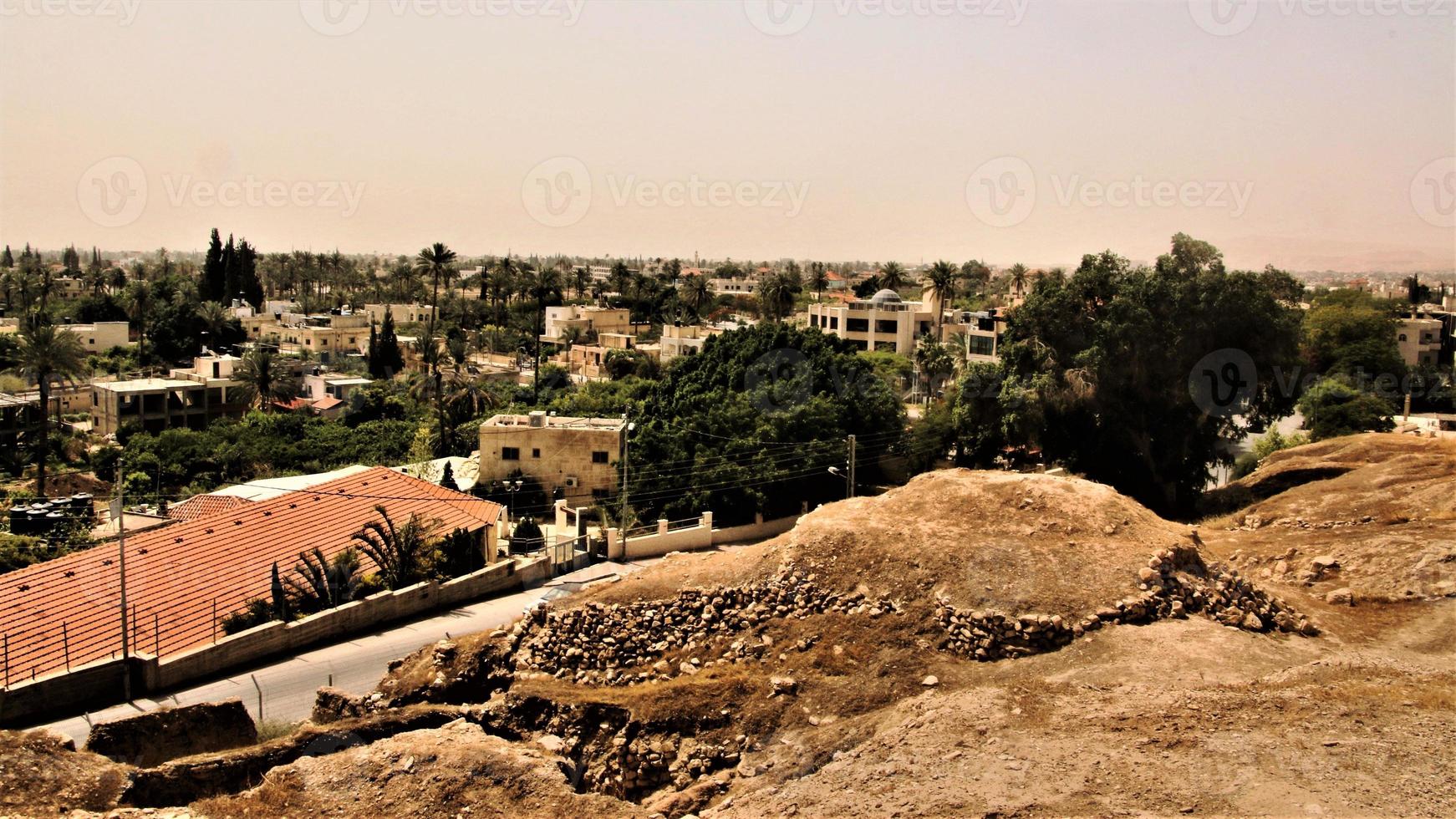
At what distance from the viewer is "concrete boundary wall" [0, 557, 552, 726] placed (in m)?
16.5

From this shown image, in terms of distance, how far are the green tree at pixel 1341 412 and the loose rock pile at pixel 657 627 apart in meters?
33.6

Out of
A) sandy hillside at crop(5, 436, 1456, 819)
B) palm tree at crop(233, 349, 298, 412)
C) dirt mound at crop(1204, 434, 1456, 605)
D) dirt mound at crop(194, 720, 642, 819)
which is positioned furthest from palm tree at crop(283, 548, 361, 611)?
palm tree at crop(233, 349, 298, 412)

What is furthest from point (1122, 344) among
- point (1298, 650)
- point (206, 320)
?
point (206, 320)

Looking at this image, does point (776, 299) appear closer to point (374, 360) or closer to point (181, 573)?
point (374, 360)

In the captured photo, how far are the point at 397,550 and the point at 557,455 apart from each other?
13.5m

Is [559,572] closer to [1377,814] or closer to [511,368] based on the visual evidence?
[1377,814]

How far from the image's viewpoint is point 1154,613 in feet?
49.2

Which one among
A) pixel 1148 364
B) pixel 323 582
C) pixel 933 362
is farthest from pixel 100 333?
pixel 1148 364

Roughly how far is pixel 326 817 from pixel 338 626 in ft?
34.7

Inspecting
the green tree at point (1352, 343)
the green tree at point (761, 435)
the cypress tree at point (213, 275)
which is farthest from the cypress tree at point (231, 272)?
the green tree at point (1352, 343)

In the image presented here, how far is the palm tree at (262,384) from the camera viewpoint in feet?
203

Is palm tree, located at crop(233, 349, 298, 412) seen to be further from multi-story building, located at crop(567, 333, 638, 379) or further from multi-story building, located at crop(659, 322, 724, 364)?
multi-story building, located at crop(659, 322, 724, 364)

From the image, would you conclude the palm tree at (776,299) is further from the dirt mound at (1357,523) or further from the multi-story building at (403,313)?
the dirt mound at (1357,523)

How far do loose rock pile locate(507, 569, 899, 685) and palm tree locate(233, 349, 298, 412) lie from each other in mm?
51491
